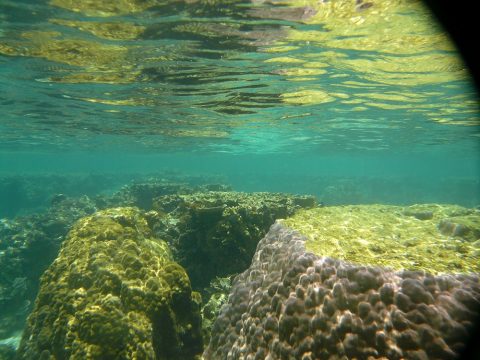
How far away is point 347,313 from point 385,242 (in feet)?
6.89

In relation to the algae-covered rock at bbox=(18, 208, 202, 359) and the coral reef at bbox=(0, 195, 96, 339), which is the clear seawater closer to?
the algae-covered rock at bbox=(18, 208, 202, 359)

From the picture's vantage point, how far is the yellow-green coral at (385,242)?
482 cm

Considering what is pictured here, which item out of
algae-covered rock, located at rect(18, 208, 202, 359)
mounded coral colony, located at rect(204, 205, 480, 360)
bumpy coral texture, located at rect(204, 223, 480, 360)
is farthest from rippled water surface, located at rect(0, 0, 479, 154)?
bumpy coral texture, located at rect(204, 223, 480, 360)

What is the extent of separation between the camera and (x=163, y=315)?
6461 millimetres

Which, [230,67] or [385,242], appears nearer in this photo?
[385,242]

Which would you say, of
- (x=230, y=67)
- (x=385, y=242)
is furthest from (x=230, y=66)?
(x=385, y=242)

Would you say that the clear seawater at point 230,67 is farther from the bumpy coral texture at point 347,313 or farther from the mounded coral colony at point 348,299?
the bumpy coral texture at point 347,313

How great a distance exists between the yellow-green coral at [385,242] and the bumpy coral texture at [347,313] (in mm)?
319

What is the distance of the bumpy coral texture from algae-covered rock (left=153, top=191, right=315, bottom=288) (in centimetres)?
440

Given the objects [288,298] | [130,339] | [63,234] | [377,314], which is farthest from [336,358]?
[63,234]

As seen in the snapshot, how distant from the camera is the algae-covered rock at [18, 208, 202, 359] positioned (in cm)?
569

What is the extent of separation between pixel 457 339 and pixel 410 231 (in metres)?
3.95

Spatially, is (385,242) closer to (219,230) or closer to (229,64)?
(219,230)

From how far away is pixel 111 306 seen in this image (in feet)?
19.7
